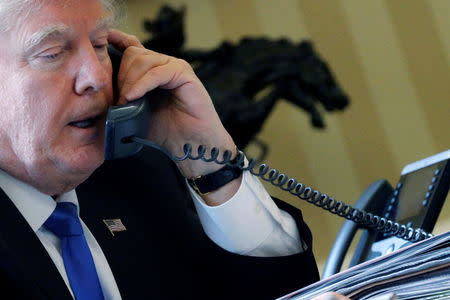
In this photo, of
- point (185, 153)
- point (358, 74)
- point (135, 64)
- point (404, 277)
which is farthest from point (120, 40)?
point (358, 74)

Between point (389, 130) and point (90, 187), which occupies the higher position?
point (90, 187)

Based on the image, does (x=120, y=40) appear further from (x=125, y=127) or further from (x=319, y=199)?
(x=319, y=199)

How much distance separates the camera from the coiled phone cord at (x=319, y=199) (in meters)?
1.11

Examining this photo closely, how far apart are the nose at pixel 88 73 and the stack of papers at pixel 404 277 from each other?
1.46 ft

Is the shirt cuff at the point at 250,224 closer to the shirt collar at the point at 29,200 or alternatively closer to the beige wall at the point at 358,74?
the shirt collar at the point at 29,200

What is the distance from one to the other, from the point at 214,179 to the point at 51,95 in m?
0.32

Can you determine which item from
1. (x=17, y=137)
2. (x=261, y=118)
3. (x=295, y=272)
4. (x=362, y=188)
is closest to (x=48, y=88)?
(x=17, y=137)

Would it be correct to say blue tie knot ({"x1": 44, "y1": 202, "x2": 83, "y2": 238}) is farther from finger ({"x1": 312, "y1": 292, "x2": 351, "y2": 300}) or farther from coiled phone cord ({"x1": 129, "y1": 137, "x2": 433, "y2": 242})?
finger ({"x1": 312, "y1": 292, "x2": 351, "y2": 300})

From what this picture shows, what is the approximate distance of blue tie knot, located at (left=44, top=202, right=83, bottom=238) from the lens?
1.02m

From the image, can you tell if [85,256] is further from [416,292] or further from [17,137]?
[416,292]

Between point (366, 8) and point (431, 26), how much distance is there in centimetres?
28

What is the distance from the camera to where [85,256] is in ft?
3.29

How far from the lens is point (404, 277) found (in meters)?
0.72

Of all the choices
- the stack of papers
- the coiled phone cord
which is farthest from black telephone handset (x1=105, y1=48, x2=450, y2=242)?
the stack of papers
